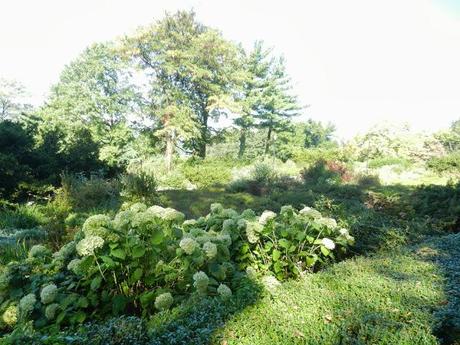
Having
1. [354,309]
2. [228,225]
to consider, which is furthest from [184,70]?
[354,309]

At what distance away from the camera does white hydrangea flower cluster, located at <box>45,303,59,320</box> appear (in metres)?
2.31

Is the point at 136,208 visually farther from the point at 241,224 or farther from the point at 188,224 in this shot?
the point at 241,224

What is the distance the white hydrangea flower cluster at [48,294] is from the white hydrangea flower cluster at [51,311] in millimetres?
49

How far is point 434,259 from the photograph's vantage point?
3508 mm

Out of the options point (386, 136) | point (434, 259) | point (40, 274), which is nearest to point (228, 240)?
point (40, 274)

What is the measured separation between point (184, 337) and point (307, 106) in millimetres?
31147

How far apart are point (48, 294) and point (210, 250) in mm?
1110

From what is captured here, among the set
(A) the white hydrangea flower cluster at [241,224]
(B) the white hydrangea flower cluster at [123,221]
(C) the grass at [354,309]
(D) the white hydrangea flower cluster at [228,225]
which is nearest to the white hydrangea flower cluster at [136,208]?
(B) the white hydrangea flower cluster at [123,221]

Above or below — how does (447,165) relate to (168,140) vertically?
below

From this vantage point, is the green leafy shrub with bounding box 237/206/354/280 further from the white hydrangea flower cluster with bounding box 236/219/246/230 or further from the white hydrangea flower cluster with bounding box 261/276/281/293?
the white hydrangea flower cluster with bounding box 261/276/281/293

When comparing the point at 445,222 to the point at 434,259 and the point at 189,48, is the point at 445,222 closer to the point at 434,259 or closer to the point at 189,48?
the point at 434,259

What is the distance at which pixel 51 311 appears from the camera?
2316mm

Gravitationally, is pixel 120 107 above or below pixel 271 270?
above

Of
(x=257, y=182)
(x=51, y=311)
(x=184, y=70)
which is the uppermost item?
(x=184, y=70)
